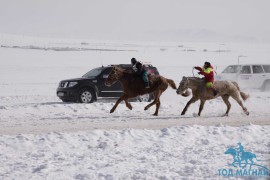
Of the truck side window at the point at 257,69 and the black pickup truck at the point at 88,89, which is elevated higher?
the truck side window at the point at 257,69

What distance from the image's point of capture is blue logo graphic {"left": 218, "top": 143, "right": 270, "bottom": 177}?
7.33 metres

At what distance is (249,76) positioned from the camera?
26.1 m

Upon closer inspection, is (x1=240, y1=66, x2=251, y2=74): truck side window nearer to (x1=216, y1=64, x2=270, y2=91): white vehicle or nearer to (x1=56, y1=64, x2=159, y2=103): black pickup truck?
(x1=216, y1=64, x2=270, y2=91): white vehicle

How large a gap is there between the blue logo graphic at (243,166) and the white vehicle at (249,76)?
17668 mm

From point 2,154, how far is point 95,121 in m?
5.33

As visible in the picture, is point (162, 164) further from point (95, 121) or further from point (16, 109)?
point (16, 109)

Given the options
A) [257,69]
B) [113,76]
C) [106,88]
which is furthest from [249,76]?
[113,76]

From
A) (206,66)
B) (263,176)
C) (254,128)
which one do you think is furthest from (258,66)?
(263,176)

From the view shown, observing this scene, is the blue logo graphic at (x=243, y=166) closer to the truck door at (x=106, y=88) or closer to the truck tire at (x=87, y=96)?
the truck tire at (x=87, y=96)

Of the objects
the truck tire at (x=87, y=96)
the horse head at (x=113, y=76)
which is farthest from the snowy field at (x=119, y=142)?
the truck tire at (x=87, y=96)

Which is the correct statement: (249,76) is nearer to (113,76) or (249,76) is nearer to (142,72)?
(142,72)

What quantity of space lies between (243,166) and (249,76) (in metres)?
19.2

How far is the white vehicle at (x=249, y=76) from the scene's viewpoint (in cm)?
2603

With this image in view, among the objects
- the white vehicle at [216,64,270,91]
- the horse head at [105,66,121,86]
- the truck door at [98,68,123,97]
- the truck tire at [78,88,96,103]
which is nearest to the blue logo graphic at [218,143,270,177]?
the horse head at [105,66,121,86]
